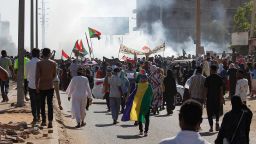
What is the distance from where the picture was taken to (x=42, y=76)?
51.0 ft

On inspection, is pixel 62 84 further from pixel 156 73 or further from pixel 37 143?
pixel 37 143

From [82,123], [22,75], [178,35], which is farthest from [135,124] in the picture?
[178,35]

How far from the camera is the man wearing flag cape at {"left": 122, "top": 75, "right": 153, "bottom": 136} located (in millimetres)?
15984

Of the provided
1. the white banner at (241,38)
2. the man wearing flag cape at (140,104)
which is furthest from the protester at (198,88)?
the white banner at (241,38)

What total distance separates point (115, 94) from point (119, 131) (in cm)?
253

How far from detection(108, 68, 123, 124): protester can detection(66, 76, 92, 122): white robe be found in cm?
139

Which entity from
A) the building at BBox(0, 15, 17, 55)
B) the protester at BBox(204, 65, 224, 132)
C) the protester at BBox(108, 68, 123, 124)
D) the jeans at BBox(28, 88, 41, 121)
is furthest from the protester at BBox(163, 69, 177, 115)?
the building at BBox(0, 15, 17, 55)

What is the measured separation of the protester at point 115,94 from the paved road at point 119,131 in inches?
13.6

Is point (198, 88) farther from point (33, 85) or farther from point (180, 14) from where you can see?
point (180, 14)

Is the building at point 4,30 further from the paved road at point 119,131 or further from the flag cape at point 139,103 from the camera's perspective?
the flag cape at point 139,103

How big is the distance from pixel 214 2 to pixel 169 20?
9013 mm

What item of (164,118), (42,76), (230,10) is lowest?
(164,118)

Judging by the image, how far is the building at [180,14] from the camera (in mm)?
129000

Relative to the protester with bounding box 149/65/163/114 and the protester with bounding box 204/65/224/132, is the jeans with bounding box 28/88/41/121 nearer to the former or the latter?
the protester with bounding box 204/65/224/132
